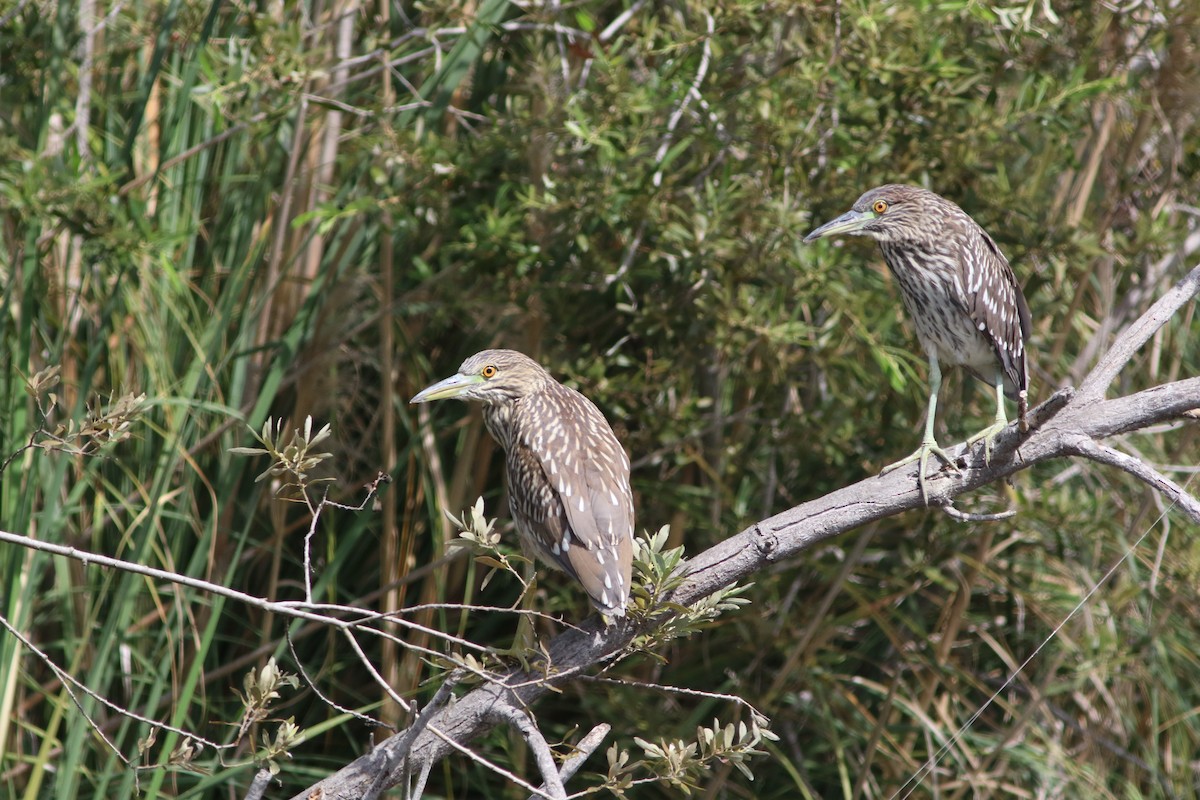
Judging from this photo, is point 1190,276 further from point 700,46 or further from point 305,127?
point 305,127

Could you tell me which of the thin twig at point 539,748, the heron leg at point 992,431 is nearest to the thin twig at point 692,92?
the heron leg at point 992,431

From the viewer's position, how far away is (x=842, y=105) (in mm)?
3584

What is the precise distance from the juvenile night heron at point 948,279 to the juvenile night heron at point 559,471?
2.63ft

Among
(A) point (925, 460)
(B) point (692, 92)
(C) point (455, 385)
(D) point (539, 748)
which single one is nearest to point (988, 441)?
(A) point (925, 460)

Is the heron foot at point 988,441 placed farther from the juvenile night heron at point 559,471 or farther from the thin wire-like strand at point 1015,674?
the juvenile night heron at point 559,471

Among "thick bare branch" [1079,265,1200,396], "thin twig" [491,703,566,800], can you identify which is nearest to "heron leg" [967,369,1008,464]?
"thick bare branch" [1079,265,1200,396]

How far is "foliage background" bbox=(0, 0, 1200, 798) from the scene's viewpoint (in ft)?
11.8

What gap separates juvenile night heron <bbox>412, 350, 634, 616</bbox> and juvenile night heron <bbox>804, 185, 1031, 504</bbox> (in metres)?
0.80

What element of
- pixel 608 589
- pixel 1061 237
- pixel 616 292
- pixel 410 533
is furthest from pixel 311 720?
pixel 1061 237

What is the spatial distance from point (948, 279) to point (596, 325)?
1312 millimetres

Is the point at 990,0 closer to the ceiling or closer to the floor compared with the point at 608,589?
closer to the ceiling

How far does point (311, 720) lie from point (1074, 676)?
280 centimetres

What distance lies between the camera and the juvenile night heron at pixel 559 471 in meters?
2.71

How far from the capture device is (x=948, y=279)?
3.26 metres
